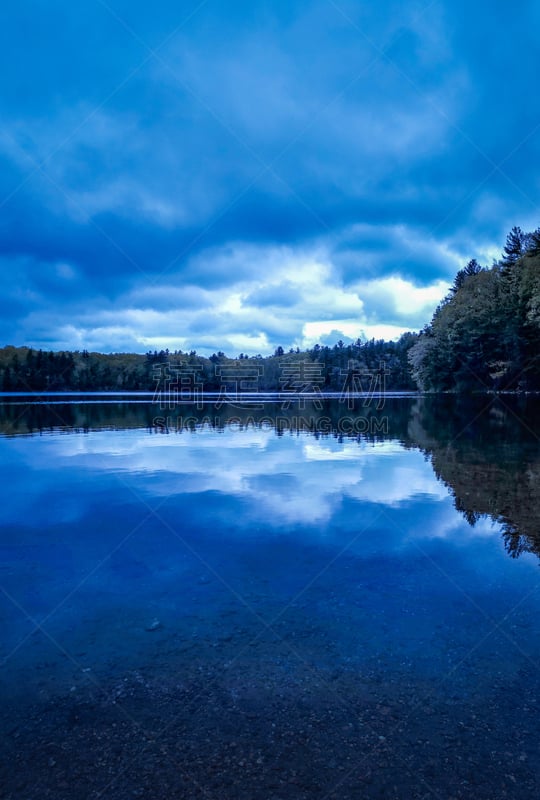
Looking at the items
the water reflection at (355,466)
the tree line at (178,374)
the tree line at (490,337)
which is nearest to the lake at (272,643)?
the water reflection at (355,466)

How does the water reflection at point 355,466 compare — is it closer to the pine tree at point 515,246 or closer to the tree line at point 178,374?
the pine tree at point 515,246

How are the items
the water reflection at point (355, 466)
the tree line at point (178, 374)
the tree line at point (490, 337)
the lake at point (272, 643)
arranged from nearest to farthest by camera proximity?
the lake at point (272, 643) < the water reflection at point (355, 466) < the tree line at point (490, 337) < the tree line at point (178, 374)

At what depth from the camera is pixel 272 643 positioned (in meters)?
5.00

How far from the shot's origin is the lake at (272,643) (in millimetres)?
3377

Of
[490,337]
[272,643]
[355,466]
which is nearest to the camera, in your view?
[272,643]

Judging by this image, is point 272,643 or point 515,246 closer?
point 272,643

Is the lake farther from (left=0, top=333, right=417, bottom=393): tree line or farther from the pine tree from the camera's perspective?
(left=0, top=333, right=417, bottom=393): tree line

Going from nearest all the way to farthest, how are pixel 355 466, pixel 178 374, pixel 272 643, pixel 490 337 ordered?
pixel 272 643 < pixel 355 466 < pixel 490 337 < pixel 178 374

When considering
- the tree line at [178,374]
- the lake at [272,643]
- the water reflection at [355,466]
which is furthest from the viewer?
the tree line at [178,374]

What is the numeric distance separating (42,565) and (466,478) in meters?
10.2

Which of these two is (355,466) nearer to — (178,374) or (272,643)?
(272,643)

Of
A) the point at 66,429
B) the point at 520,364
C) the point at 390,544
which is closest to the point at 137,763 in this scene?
the point at 390,544

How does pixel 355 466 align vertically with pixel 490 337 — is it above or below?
below

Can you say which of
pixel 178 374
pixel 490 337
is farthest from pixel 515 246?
pixel 178 374
